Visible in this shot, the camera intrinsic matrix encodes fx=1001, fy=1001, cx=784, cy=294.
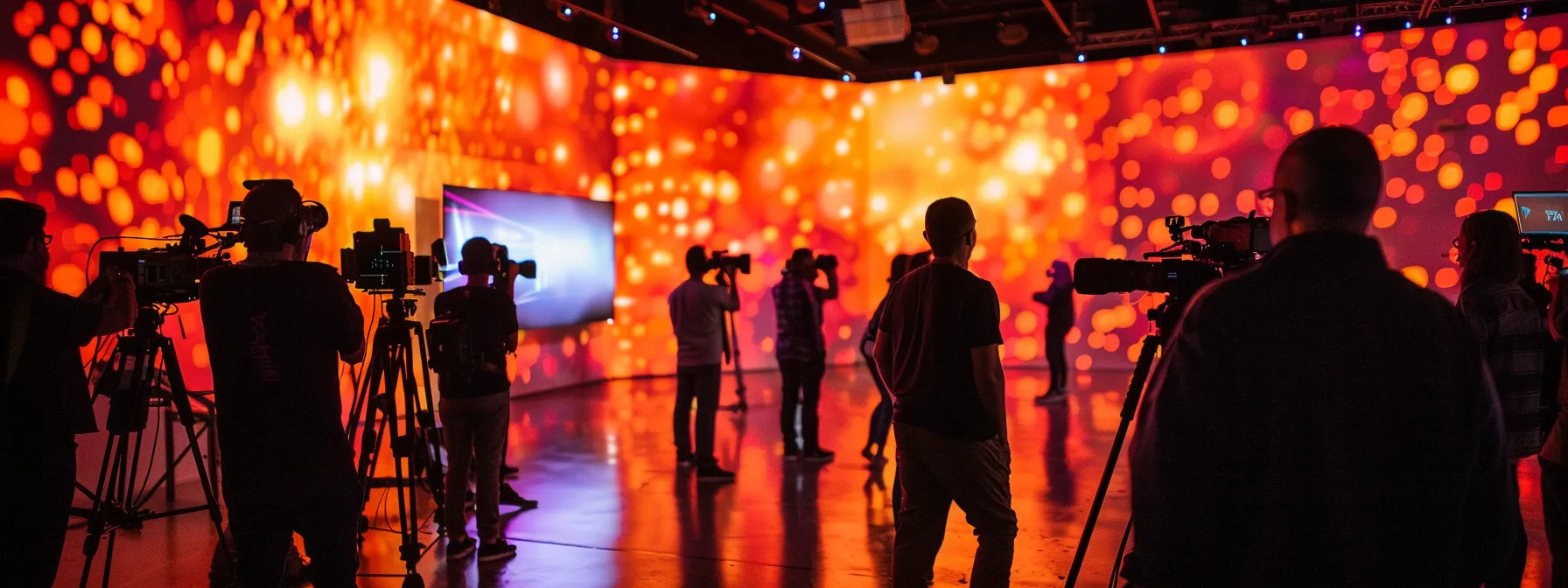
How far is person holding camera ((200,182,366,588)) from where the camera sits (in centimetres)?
227

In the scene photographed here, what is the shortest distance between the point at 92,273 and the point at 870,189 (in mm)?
8042

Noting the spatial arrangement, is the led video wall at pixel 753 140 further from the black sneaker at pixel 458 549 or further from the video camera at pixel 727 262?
the video camera at pixel 727 262

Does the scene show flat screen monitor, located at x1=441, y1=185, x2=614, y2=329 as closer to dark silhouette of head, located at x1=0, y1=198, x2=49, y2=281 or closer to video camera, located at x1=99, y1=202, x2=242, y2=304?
video camera, located at x1=99, y1=202, x2=242, y2=304

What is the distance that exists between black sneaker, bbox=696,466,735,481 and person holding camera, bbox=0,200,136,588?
3.30 m

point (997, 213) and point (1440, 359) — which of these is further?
point (997, 213)

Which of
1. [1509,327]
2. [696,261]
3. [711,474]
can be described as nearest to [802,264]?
[696,261]

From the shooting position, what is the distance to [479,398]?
147 inches

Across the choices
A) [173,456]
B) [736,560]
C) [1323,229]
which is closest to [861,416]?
[736,560]

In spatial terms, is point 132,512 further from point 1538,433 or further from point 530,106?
point 530,106

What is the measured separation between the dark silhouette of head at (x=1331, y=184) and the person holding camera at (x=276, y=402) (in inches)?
79.6

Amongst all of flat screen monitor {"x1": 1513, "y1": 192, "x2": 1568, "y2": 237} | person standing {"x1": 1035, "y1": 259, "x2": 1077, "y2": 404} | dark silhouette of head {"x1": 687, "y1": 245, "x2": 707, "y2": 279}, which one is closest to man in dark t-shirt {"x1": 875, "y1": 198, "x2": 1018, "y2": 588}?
dark silhouette of head {"x1": 687, "y1": 245, "x2": 707, "y2": 279}

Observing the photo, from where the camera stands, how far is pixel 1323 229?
1.23 meters

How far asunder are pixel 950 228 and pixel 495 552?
7.53ft

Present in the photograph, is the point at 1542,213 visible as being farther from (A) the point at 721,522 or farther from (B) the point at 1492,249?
(A) the point at 721,522
